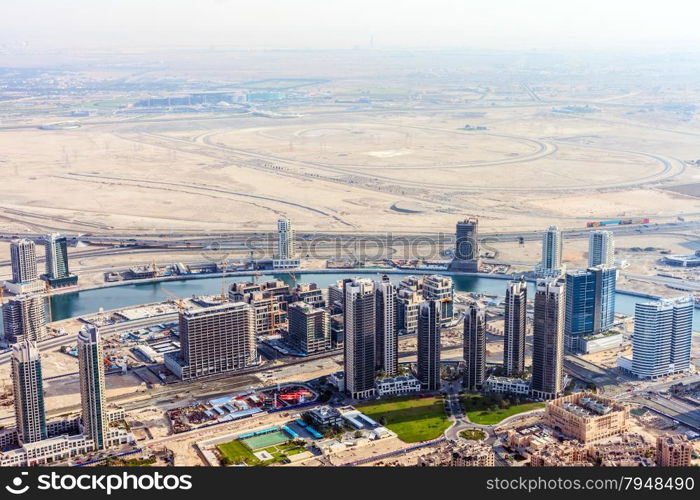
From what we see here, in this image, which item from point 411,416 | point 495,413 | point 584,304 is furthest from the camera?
point 584,304

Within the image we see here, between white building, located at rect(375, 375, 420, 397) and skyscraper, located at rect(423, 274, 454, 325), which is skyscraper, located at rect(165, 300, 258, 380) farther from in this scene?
skyscraper, located at rect(423, 274, 454, 325)

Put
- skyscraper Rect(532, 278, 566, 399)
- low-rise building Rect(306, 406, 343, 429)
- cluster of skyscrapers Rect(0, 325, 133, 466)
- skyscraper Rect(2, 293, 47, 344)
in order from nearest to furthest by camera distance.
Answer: cluster of skyscrapers Rect(0, 325, 133, 466), low-rise building Rect(306, 406, 343, 429), skyscraper Rect(532, 278, 566, 399), skyscraper Rect(2, 293, 47, 344)

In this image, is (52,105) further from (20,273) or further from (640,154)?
(20,273)

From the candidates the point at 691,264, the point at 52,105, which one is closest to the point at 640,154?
the point at 691,264

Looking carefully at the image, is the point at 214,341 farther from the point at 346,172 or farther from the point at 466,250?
the point at 346,172

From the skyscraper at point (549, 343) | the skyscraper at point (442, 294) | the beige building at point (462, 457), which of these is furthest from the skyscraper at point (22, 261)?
the beige building at point (462, 457)

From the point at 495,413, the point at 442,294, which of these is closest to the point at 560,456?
the point at 495,413

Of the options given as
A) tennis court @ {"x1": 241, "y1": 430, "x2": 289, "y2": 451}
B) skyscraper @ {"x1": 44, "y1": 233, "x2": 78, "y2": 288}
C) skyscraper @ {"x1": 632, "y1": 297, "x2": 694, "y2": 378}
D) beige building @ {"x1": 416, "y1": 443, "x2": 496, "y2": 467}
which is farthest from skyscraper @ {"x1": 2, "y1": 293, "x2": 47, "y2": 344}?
skyscraper @ {"x1": 632, "y1": 297, "x2": 694, "y2": 378}
